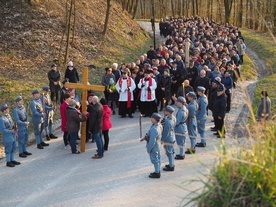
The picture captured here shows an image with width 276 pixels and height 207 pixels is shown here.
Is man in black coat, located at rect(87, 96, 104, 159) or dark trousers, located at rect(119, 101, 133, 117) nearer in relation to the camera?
man in black coat, located at rect(87, 96, 104, 159)

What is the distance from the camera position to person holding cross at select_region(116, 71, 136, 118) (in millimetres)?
15438

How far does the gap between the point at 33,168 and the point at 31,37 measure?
13958 millimetres

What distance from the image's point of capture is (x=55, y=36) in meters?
24.4

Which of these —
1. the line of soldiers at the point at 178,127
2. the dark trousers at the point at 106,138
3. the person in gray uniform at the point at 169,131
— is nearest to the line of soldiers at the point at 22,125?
the dark trousers at the point at 106,138

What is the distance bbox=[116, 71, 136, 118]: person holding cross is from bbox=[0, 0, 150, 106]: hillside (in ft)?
12.5

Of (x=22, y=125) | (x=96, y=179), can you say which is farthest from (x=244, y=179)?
(x=22, y=125)

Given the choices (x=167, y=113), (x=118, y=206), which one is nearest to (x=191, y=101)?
(x=167, y=113)

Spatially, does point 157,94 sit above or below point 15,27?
below

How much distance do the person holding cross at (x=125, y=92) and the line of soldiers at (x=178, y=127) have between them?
11.7 ft

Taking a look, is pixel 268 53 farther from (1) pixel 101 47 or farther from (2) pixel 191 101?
(2) pixel 191 101

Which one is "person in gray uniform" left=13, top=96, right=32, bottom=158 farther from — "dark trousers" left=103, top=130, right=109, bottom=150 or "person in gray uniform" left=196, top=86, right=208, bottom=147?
"person in gray uniform" left=196, top=86, right=208, bottom=147

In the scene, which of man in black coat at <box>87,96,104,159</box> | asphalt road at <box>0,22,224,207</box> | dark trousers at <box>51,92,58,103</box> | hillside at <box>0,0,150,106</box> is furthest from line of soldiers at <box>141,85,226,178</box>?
hillside at <box>0,0,150,106</box>

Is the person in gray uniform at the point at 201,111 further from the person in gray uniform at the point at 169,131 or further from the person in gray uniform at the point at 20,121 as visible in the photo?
the person in gray uniform at the point at 20,121

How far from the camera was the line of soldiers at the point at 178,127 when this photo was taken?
9.59 metres
